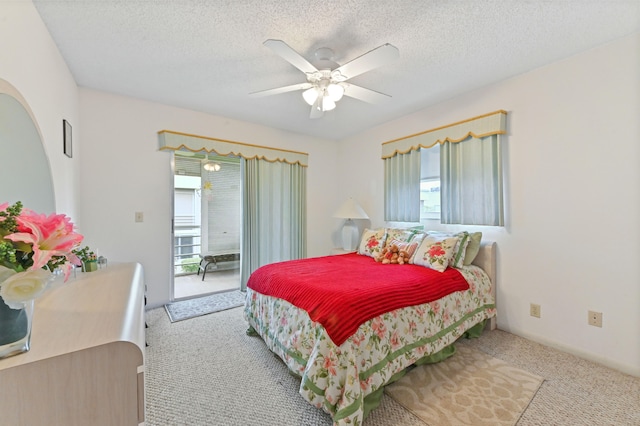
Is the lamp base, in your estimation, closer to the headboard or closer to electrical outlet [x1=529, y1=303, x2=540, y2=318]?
the headboard

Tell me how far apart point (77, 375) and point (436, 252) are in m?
2.49

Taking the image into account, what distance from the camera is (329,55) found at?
2033 mm

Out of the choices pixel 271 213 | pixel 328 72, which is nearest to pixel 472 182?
pixel 328 72

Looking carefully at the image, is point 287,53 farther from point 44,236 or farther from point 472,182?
point 472,182

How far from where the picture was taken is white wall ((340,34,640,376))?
76.7 inches

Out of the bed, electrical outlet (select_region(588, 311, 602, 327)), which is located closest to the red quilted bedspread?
the bed

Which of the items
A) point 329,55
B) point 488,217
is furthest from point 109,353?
point 488,217

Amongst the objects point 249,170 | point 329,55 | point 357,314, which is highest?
point 329,55

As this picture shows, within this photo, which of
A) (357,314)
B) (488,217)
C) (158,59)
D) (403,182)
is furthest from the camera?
(403,182)

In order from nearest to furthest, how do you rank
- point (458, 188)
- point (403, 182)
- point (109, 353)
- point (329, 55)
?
point (109, 353), point (329, 55), point (458, 188), point (403, 182)

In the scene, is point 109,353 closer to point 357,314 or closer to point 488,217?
point 357,314

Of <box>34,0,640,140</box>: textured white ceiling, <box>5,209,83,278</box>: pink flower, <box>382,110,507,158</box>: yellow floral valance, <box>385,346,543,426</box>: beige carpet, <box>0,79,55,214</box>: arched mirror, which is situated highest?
<box>34,0,640,140</box>: textured white ceiling

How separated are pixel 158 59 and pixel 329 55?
4.70ft

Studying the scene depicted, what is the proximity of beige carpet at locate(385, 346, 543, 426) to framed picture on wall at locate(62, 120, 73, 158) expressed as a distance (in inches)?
123
